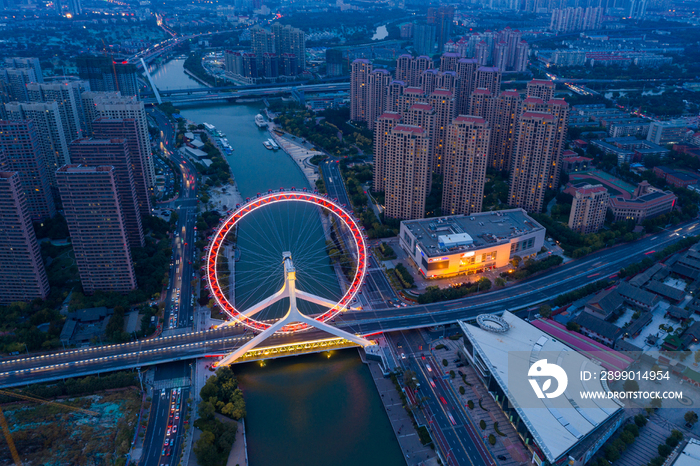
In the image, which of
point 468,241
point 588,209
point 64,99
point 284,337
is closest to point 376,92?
point 588,209

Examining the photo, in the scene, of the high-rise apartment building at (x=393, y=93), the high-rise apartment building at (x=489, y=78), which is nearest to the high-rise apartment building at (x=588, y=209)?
the high-rise apartment building at (x=489, y=78)

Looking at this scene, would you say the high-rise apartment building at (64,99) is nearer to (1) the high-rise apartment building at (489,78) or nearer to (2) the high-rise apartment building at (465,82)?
(2) the high-rise apartment building at (465,82)

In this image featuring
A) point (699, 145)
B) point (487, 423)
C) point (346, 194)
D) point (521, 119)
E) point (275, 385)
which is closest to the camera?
point (487, 423)

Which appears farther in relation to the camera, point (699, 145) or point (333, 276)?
point (699, 145)

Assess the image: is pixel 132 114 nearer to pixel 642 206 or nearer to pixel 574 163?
pixel 574 163

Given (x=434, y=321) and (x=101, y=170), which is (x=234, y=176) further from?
(x=434, y=321)

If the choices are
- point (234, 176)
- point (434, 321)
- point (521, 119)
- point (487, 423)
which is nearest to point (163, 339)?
point (434, 321)

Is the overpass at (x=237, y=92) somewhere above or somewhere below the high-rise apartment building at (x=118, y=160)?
below
